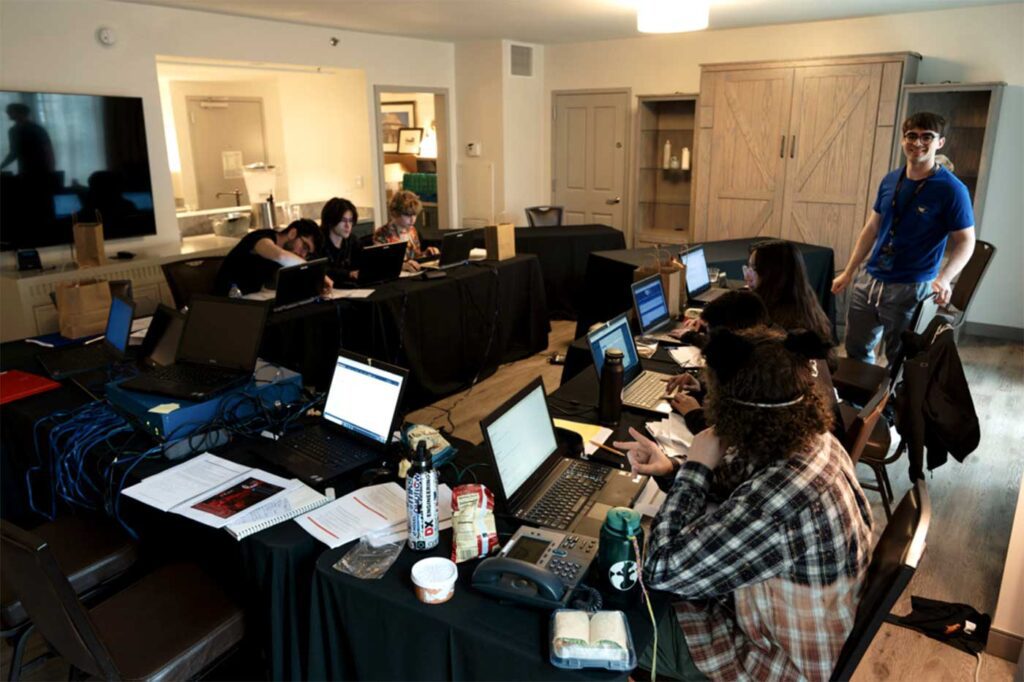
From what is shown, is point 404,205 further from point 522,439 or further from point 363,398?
point 522,439

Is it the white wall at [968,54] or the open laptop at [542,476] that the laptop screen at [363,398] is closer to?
the open laptop at [542,476]

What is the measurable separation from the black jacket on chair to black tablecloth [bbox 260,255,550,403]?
2534 millimetres

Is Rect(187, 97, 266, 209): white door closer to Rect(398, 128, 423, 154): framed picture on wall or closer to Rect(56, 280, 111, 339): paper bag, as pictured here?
Rect(398, 128, 423, 154): framed picture on wall

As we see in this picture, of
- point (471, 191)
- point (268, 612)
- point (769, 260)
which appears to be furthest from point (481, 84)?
point (268, 612)

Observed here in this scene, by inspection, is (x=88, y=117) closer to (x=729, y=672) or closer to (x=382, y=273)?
(x=382, y=273)

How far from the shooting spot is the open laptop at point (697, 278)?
152 inches

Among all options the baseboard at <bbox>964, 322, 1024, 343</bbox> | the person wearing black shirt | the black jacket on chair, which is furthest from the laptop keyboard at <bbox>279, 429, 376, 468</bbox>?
the baseboard at <bbox>964, 322, 1024, 343</bbox>

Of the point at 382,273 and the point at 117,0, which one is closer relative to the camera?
the point at 382,273

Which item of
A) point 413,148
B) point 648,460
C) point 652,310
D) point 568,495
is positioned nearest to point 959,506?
point 652,310

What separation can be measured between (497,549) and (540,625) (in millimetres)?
245

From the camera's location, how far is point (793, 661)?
1409 millimetres

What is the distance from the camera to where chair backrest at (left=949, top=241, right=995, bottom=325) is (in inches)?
165

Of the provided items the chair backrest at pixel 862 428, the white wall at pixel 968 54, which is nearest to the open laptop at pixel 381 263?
the chair backrest at pixel 862 428

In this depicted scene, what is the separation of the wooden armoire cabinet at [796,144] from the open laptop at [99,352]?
197 inches
